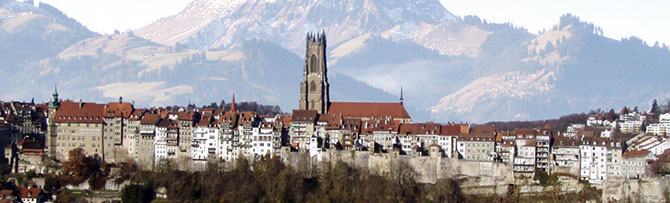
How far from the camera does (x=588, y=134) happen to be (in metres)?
109

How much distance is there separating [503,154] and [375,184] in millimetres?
14381

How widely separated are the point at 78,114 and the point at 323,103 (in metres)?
30.4

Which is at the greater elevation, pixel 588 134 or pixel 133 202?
pixel 588 134

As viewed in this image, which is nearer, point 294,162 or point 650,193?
point 650,193

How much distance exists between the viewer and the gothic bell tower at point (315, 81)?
127m

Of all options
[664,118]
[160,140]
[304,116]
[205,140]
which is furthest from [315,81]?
[664,118]

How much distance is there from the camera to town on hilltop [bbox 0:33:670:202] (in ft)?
326

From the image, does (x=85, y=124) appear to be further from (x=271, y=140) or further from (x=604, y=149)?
(x=604, y=149)

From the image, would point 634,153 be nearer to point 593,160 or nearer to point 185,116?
point 593,160

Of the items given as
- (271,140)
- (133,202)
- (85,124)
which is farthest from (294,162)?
(85,124)

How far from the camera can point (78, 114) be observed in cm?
11069

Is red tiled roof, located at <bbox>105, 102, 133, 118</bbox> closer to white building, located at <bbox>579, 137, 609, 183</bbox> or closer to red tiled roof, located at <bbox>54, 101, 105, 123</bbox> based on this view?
red tiled roof, located at <bbox>54, 101, 105, 123</bbox>

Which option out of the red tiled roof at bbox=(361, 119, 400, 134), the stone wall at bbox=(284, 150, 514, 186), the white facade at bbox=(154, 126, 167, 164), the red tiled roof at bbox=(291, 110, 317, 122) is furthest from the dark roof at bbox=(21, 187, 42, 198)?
the red tiled roof at bbox=(361, 119, 400, 134)

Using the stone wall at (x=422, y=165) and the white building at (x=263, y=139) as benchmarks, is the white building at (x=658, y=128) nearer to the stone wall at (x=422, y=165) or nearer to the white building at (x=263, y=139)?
the stone wall at (x=422, y=165)
